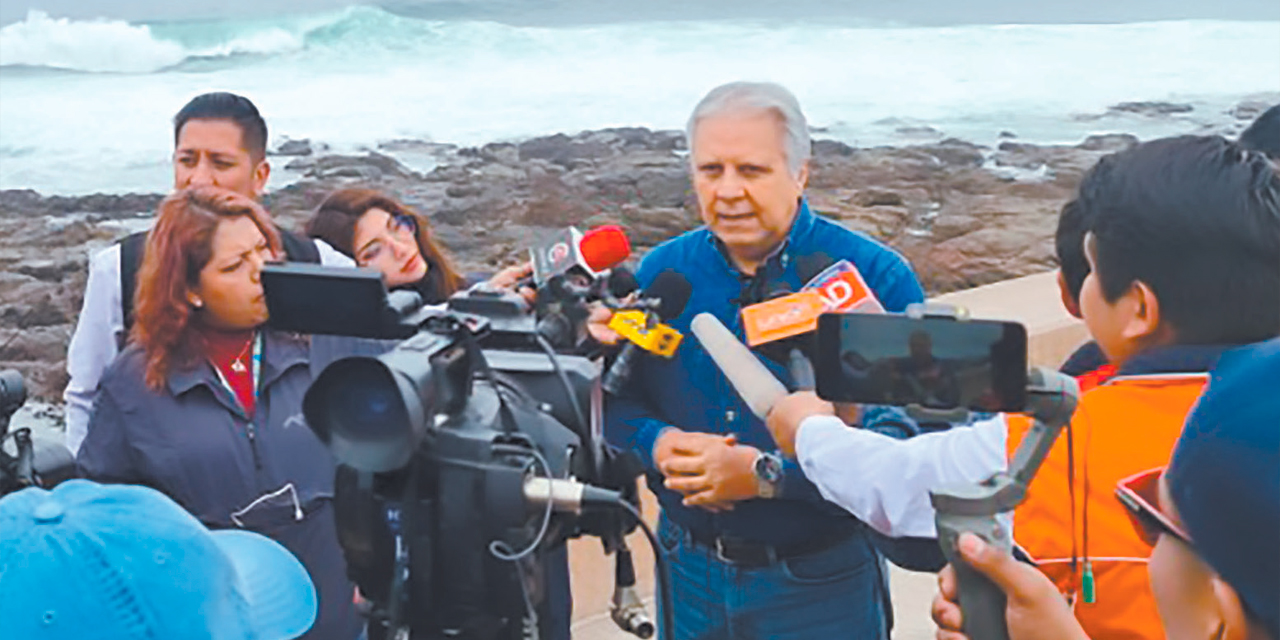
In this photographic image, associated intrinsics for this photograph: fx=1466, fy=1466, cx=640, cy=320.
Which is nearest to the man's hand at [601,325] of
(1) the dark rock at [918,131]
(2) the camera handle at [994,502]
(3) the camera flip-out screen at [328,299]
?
(3) the camera flip-out screen at [328,299]

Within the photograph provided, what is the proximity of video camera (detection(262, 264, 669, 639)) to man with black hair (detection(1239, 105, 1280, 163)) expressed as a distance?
212cm

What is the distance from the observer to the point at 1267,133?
10.9 feet

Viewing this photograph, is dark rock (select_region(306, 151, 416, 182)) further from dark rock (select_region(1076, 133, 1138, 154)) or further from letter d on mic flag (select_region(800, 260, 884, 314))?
letter d on mic flag (select_region(800, 260, 884, 314))

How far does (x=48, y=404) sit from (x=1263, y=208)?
19.1ft

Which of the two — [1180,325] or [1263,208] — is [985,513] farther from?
[1263,208]

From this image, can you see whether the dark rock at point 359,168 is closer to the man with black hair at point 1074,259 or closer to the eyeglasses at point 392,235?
the eyeglasses at point 392,235

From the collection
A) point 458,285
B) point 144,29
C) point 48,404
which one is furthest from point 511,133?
point 458,285

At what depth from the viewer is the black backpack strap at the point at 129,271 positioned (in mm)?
2965

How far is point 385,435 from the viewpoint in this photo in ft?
5.15

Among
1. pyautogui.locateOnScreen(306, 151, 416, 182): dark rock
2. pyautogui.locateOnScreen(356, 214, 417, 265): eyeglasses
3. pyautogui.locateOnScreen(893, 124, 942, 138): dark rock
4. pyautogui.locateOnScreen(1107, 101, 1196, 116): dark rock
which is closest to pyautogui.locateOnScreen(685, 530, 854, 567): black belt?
pyautogui.locateOnScreen(356, 214, 417, 265): eyeglasses

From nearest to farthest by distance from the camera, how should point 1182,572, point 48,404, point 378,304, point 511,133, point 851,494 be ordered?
Result: point 1182,572
point 378,304
point 851,494
point 48,404
point 511,133

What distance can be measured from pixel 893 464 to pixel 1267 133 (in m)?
1.94

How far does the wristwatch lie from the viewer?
2447 mm

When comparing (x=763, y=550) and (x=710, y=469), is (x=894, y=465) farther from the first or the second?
(x=763, y=550)
